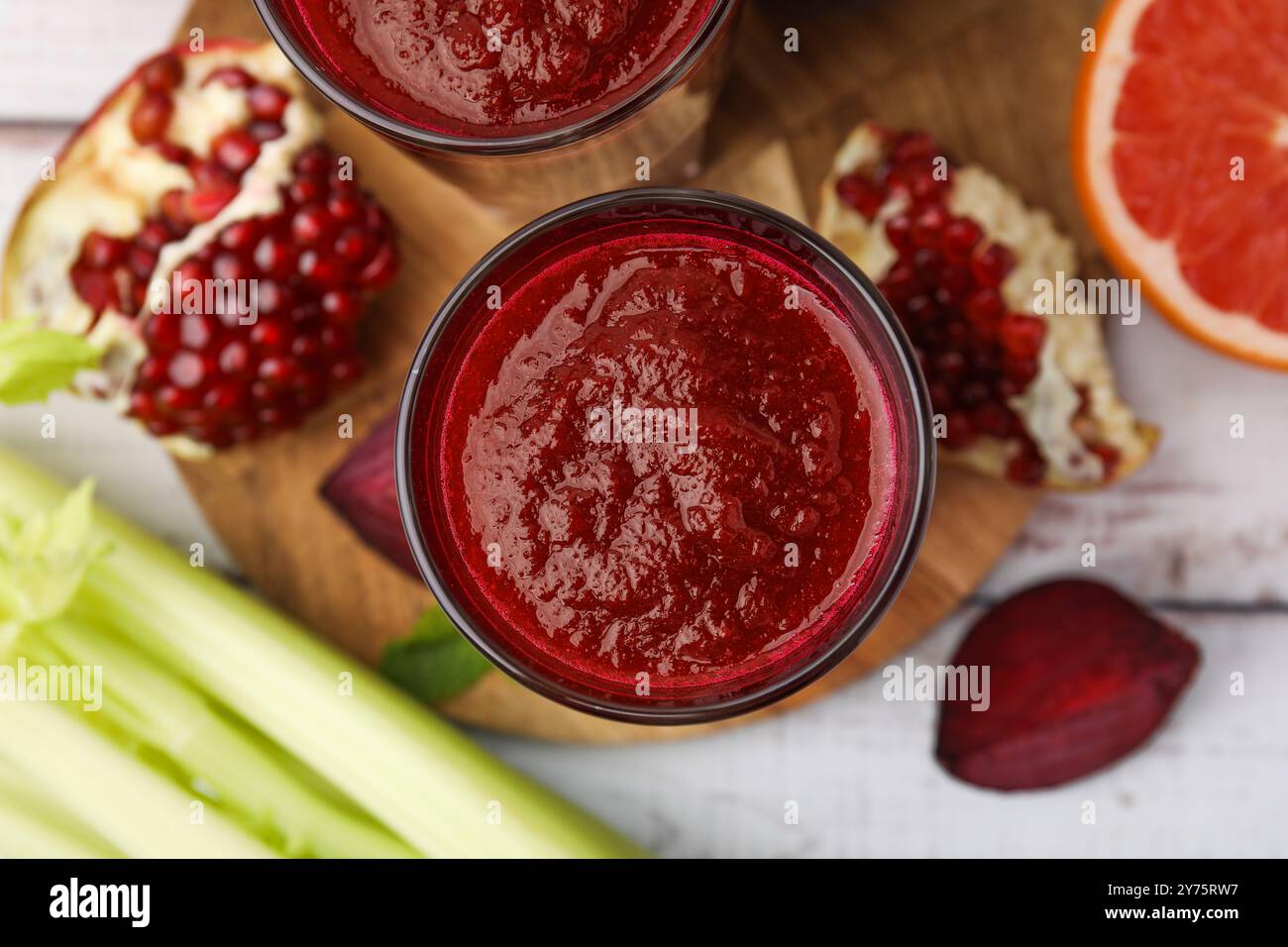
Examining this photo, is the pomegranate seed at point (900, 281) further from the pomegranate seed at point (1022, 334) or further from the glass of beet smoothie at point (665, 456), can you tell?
the glass of beet smoothie at point (665, 456)

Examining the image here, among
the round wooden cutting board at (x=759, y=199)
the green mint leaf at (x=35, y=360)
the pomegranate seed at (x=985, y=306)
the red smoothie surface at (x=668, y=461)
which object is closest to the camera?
the red smoothie surface at (x=668, y=461)

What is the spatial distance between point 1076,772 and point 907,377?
91cm

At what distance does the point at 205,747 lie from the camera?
171 centimetres

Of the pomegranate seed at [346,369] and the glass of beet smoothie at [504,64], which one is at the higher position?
the glass of beet smoothie at [504,64]

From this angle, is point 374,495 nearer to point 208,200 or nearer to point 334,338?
point 334,338

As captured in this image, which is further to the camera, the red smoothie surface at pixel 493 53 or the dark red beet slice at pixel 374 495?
the dark red beet slice at pixel 374 495

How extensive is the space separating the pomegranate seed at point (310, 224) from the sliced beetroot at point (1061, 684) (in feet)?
3.97

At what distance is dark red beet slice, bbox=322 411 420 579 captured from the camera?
5.89ft

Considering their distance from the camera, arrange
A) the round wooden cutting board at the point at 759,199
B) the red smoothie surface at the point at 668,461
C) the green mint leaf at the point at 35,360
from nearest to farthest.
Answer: the red smoothie surface at the point at 668,461 → the green mint leaf at the point at 35,360 → the round wooden cutting board at the point at 759,199

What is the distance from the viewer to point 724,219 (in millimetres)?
1321

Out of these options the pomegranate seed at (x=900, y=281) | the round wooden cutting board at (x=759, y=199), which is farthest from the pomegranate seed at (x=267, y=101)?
the pomegranate seed at (x=900, y=281)

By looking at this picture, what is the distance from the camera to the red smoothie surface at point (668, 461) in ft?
4.01
